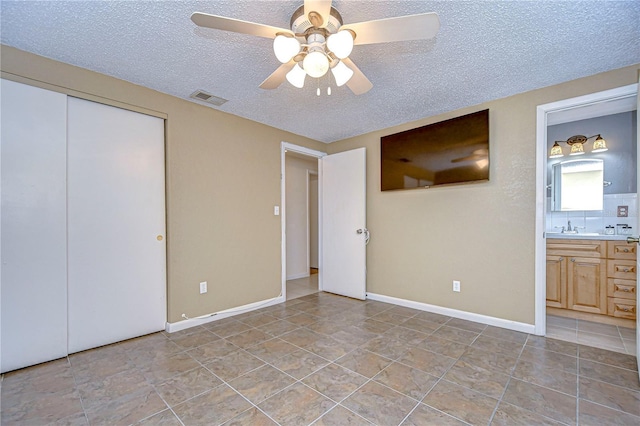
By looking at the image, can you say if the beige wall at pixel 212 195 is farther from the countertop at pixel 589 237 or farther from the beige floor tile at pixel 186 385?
the countertop at pixel 589 237

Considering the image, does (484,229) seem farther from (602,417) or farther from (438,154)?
(602,417)

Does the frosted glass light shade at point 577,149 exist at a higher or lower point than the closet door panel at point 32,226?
higher

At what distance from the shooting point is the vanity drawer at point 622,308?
2725mm

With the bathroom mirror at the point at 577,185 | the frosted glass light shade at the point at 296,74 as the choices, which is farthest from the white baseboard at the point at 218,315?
the bathroom mirror at the point at 577,185

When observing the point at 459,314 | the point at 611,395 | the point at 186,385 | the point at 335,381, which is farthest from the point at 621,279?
the point at 186,385

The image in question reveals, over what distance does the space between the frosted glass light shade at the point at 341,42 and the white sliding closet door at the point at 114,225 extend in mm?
2081

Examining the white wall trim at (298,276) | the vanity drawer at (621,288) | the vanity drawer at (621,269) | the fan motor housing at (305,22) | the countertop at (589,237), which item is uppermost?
the fan motor housing at (305,22)

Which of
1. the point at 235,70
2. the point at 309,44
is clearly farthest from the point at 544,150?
the point at 235,70

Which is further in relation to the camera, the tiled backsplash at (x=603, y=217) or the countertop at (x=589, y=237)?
the tiled backsplash at (x=603, y=217)

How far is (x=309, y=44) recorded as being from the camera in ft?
4.99

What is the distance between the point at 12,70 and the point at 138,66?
2.62ft

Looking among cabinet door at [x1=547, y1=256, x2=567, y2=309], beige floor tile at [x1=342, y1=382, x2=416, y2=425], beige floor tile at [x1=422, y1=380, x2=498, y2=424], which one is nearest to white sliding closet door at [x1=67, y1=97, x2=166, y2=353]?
beige floor tile at [x1=342, y1=382, x2=416, y2=425]

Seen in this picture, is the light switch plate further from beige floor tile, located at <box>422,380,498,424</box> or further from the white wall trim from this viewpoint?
the white wall trim

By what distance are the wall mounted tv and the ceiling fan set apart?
180 cm
